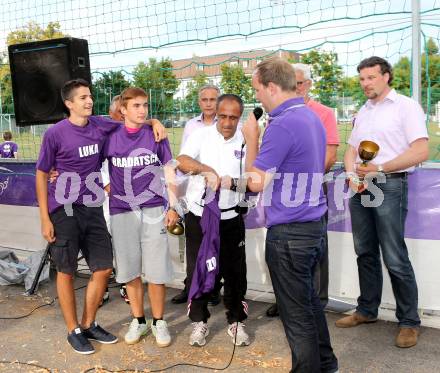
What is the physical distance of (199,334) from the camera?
13.2 feet

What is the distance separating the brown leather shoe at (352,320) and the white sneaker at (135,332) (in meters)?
1.61

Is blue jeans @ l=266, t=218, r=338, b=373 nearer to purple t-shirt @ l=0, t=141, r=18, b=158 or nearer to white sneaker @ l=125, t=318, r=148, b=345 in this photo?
white sneaker @ l=125, t=318, r=148, b=345

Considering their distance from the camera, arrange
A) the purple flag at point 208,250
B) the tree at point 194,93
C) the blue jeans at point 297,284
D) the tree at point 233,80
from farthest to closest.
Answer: the tree at point 194,93 < the tree at point 233,80 < the purple flag at point 208,250 < the blue jeans at point 297,284

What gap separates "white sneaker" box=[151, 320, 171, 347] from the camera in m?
4.03

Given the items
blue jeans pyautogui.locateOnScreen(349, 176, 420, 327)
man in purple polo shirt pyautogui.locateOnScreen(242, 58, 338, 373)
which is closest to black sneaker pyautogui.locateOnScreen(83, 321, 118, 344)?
man in purple polo shirt pyautogui.locateOnScreen(242, 58, 338, 373)

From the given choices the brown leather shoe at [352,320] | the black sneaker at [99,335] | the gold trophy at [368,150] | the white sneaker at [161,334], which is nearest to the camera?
the gold trophy at [368,150]

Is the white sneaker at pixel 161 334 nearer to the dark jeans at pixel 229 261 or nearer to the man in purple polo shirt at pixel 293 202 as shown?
the dark jeans at pixel 229 261

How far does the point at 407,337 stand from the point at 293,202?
1.82 meters

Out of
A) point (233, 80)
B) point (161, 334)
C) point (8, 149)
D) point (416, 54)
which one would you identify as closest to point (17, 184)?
point (233, 80)

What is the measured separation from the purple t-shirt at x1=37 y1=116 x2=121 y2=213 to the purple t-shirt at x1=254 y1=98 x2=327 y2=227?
1641mm

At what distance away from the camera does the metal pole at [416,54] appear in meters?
4.18

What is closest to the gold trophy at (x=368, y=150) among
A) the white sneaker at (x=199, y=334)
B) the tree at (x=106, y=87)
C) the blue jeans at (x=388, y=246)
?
the blue jeans at (x=388, y=246)

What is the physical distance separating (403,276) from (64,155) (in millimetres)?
2711

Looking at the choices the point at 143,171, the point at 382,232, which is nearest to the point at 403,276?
the point at 382,232
